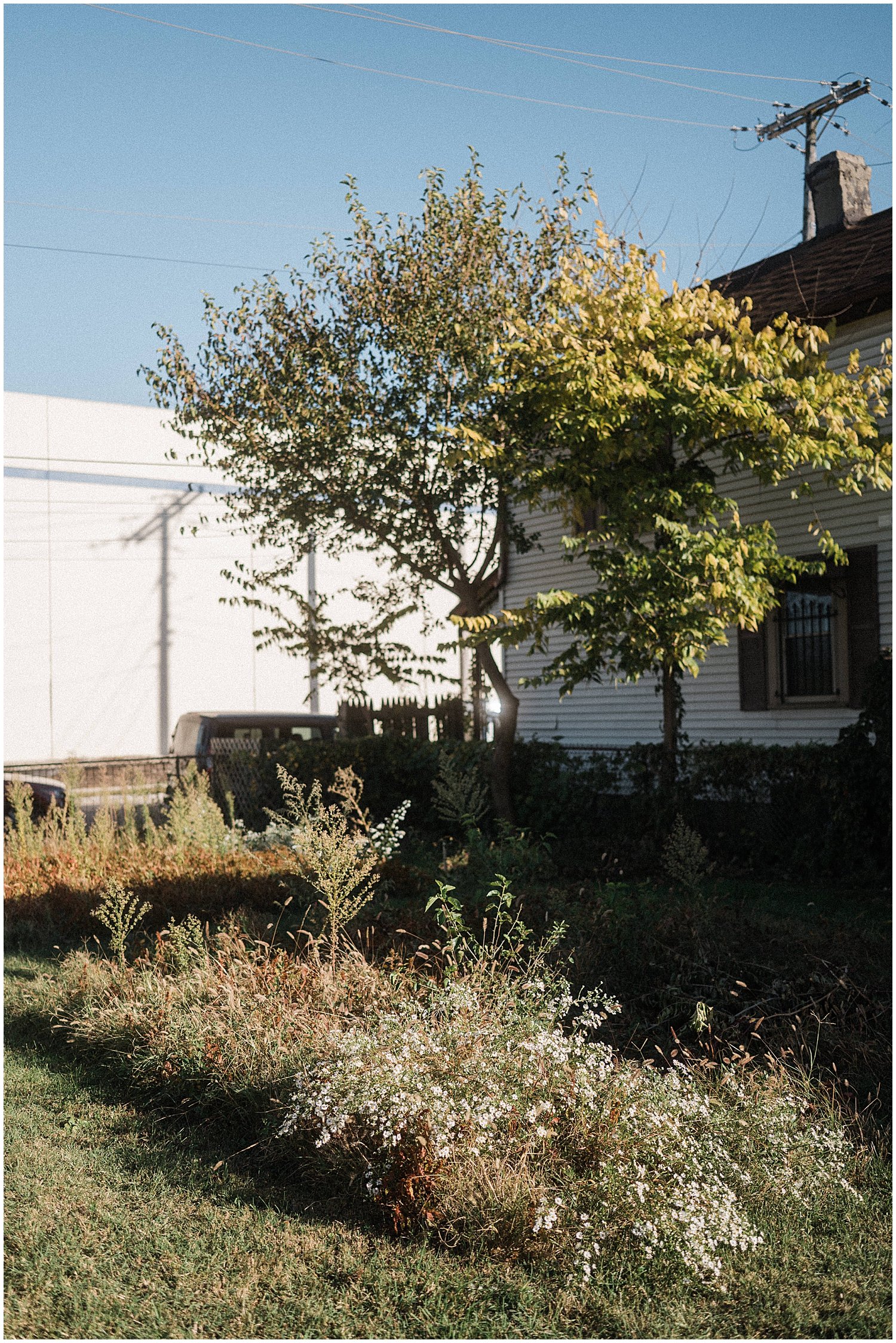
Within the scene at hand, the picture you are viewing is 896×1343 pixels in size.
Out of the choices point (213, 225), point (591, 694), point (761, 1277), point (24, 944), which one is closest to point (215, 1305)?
point (761, 1277)

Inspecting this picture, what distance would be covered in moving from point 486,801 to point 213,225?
10.8 metres

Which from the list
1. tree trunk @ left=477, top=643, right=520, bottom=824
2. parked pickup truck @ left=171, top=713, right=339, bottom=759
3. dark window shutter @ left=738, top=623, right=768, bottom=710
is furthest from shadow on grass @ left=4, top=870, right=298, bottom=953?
parked pickup truck @ left=171, top=713, right=339, bottom=759

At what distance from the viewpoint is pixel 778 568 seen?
9.56 metres

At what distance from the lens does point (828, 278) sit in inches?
473

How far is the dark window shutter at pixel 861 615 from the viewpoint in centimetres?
1070

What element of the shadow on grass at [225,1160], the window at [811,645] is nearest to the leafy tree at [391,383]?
the window at [811,645]

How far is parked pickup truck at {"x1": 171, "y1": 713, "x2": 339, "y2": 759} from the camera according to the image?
1648 cm

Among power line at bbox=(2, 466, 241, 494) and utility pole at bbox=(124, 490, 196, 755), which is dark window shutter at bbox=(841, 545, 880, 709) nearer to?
power line at bbox=(2, 466, 241, 494)

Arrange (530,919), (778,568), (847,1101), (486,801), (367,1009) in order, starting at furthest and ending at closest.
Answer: (486,801) → (778,568) → (530,919) → (367,1009) → (847,1101)

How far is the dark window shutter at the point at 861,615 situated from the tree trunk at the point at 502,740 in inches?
145

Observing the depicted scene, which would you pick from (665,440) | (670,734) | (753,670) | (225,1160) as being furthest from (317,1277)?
(753,670)

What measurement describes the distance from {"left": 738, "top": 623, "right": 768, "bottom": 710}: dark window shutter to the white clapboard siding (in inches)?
6.9

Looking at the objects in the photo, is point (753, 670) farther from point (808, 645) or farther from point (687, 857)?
point (687, 857)

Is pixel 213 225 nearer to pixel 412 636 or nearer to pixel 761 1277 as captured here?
pixel 412 636
